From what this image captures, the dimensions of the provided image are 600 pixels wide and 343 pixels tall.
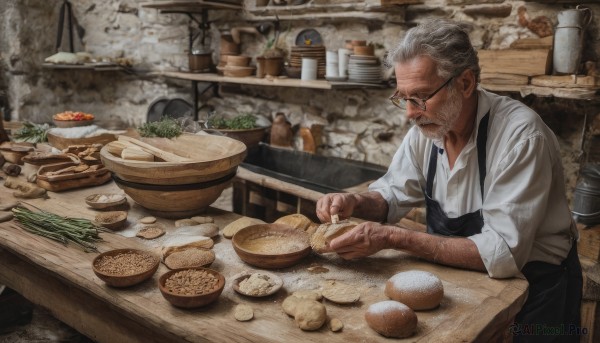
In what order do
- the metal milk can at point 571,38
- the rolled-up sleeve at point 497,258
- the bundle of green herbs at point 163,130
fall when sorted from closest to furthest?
1. the rolled-up sleeve at point 497,258
2. the bundle of green herbs at point 163,130
3. the metal milk can at point 571,38

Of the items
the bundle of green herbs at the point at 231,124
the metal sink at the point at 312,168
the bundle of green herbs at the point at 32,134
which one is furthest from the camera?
the bundle of green herbs at the point at 231,124

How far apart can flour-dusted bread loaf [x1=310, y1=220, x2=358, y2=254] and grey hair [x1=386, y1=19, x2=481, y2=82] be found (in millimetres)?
719

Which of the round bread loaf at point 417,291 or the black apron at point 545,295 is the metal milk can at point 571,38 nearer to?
the black apron at point 545,295

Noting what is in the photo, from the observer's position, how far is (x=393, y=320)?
4.53 ft

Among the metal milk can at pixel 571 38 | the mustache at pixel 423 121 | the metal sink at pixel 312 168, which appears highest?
the metal milk can at pixel 571 38

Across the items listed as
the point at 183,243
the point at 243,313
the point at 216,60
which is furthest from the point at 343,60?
the point at 243,313

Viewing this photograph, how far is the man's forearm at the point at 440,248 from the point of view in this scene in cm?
182

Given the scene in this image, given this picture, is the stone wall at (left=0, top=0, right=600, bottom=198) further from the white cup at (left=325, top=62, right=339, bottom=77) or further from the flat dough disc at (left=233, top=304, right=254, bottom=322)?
the flat dough disc at (left=233, top=304, right=254, bottom=322)

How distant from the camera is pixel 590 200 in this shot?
10.3ft

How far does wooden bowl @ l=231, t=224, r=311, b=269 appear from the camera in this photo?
1789 millimetres

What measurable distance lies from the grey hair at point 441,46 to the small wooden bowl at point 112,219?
141 cm

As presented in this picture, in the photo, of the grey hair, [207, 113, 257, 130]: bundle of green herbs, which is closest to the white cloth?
the grey hair

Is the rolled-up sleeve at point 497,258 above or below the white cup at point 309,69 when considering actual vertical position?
below

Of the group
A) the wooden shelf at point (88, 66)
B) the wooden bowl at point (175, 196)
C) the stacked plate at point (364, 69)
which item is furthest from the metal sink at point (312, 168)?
the wooden shelf at point (88, 66)
